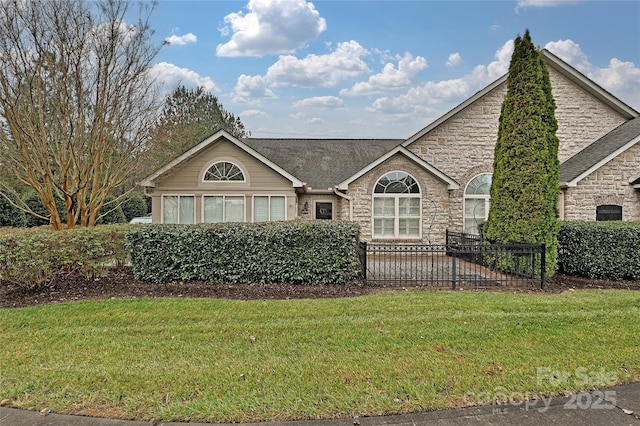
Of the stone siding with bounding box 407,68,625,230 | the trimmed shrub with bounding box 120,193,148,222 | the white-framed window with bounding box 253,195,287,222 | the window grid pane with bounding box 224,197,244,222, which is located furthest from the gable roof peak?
the trimmed shrub with bounding box 120,193,148,222

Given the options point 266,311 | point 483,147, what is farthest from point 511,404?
point 483,147

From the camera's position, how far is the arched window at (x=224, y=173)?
1445cm

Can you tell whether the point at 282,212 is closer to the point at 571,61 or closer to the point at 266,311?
the point at 266,311

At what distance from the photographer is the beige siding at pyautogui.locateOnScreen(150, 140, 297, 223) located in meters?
14.3

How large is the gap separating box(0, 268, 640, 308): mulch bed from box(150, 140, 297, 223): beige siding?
647 cm

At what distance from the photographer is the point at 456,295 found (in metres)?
7.34

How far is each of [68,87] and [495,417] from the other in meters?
11.9

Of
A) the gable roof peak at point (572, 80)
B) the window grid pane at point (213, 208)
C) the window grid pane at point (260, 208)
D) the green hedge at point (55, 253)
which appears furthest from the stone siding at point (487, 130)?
the green hedge at point (55, 253)

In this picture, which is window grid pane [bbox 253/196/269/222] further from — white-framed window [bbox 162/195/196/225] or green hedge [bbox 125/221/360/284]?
green hedge [bbox 125/221/360/284]

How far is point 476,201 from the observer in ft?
51.2

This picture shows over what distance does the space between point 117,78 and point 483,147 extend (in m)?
14.7

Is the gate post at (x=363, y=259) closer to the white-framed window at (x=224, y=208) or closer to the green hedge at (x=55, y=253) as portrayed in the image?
the green hedge at (x=55, y=253)

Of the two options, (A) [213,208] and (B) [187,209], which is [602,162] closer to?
(A) [213,208]

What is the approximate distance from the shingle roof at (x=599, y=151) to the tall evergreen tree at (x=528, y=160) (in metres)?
5.03
